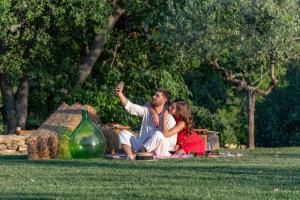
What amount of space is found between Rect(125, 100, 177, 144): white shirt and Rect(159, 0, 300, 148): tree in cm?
732

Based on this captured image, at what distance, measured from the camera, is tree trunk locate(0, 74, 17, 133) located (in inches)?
1157

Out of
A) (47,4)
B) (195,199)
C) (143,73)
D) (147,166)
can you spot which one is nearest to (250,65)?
(143,73)

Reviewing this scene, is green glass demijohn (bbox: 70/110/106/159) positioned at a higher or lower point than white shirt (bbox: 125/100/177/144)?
lower

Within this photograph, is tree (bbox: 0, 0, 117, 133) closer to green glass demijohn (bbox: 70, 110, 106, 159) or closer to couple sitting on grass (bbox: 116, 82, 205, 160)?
green glass demijohn (bbox: 70, 110, 106, 159)

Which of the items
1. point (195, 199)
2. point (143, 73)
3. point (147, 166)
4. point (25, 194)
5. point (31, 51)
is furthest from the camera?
point (143, 73)

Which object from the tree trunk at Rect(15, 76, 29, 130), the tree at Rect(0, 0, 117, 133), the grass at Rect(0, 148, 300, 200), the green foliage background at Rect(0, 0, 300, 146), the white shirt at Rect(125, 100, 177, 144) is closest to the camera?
the grass at Rect(0, 148, 300, 200)

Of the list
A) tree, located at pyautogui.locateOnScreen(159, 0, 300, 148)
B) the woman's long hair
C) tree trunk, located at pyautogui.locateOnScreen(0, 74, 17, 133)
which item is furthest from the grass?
tree trunk, located at pyautogui.locateOnScreen(0, 74, 17, 133)

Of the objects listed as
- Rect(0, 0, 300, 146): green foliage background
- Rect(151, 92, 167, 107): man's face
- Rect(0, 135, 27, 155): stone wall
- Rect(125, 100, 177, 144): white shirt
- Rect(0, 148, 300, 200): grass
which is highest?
Rect(0, 0, 300, 146): green foliage background

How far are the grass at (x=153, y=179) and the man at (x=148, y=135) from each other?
969mm

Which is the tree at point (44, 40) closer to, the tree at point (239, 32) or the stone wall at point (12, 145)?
the tree at point (239, 32)

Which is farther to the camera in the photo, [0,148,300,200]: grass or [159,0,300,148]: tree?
[159,0,300,148]: tree

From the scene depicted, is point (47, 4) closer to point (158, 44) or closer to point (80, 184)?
point (158, 44)

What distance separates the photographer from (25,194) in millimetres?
11188

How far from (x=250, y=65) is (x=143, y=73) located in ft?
12.7
